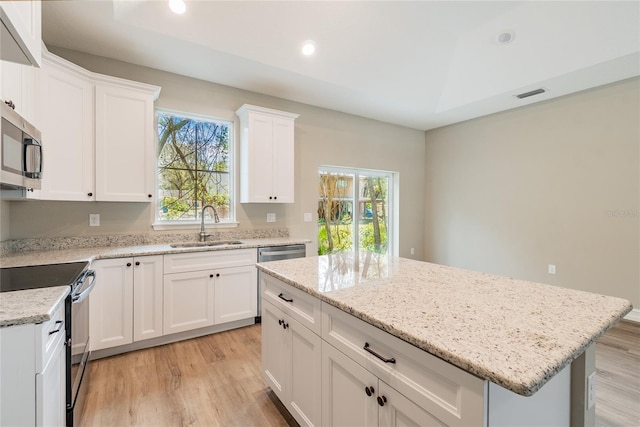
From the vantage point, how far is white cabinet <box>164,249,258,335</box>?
8.91 feet

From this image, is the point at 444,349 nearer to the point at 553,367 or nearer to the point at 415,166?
the point at 553,367

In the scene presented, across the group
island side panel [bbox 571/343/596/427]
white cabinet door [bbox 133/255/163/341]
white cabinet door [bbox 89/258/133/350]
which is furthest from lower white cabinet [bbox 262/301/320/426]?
white cabinet door [bbox 89/258/133/350]

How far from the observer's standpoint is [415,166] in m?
5.44

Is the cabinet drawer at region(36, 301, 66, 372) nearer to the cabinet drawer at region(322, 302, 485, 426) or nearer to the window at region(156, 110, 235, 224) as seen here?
the cabinet drawer at region(322, 302, 485, 426)

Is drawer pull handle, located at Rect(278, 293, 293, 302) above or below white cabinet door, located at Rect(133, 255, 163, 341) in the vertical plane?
above

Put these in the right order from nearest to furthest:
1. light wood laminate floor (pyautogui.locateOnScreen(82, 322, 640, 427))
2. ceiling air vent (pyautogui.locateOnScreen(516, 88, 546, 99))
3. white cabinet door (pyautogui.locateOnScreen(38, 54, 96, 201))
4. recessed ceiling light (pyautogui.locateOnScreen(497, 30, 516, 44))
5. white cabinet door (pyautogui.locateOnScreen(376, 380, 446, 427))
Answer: white cabinet door (pyautogui.locateOnScreen(376, 380, 446, 427))
light wood laminate floor (pyautogui.locateOnScreen(82, 322, 640, 427))
white cabinet door (pyautogui.locateOnScreen(38, 54, 96, 201))
recessed ceiling light (pyautogui.locateOnScreen(497, 30, 516, 44))
ceiling air vent (pyautogui.locateOnScreen(516, 88, 546, 99))

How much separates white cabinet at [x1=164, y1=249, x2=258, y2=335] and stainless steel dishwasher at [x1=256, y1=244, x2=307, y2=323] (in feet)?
0.26

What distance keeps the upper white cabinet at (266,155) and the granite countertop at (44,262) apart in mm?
638

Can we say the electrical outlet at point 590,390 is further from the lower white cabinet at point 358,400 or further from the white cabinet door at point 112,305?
the white cabinet door at point 112,305

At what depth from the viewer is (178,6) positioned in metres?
2.38

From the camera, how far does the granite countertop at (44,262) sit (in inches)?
43.9

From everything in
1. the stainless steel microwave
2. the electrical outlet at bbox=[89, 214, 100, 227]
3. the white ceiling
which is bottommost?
the electrical outlet at bbox=[89, 214, 100, 227]

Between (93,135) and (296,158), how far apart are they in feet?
7.40

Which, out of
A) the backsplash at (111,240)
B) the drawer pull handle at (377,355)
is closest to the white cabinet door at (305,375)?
the drawer pull handle at (377,355)
